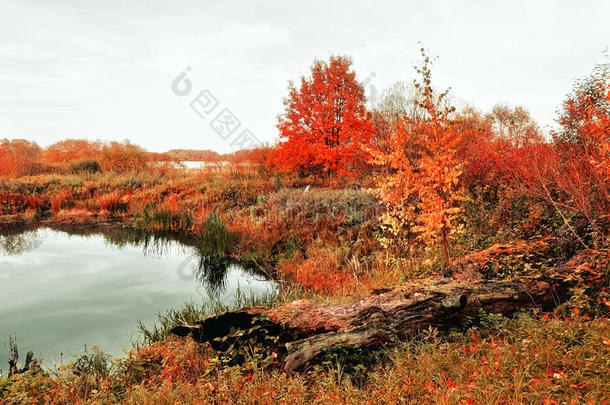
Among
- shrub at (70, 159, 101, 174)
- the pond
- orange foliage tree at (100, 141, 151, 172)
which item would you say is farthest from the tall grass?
shrub at (70, 159, 101, 174)

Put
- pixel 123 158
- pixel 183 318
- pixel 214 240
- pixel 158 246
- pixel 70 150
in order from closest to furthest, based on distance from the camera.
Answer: pixel 183 318 → pixel 214 240 → pixel 158 246 → pixel 123 158 → pixel 70 150

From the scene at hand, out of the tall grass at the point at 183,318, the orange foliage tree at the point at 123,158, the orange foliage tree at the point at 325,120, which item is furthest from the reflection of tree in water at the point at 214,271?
the orange foliage tree at the point at 123,158

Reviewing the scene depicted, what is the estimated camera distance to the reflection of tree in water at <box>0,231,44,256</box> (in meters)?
9.69

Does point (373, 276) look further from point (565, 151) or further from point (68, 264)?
point (68, 264)

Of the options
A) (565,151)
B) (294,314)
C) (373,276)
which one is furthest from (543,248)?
(565,151)

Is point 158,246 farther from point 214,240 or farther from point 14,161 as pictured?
point 14,161

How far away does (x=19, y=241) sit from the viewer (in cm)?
1057

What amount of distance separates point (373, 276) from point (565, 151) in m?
5.14

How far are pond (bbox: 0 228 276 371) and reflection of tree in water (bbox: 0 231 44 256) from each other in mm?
26

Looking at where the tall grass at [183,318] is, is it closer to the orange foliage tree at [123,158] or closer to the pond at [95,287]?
the pond at [95,287]

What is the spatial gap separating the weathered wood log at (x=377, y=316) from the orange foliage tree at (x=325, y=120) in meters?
12.0

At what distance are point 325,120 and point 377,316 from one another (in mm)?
13631

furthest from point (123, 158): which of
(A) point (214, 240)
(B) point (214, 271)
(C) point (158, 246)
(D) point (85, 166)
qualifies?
(B) point (214, 271)

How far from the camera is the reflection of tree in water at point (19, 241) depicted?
31.8 ft
